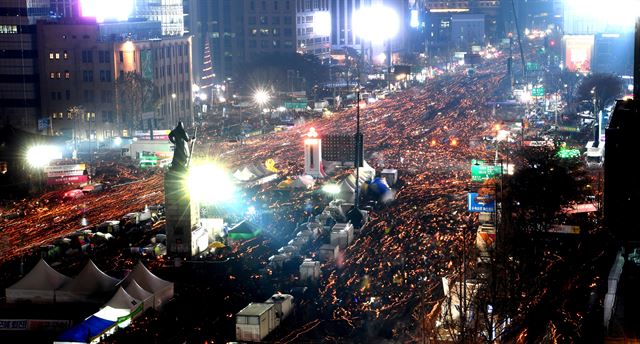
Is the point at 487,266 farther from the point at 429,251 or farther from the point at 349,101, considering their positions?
the point at 349,101

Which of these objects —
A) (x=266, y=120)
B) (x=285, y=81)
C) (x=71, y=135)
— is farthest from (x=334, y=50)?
(x=71, y=135)

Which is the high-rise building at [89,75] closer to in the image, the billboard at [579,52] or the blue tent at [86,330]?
the billboard at [579,52]

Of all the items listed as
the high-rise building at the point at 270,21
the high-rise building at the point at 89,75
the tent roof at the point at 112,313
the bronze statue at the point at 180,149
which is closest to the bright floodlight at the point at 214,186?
the bronze statue at the point at 180,149

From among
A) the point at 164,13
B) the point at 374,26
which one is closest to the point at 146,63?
the point at 164,13

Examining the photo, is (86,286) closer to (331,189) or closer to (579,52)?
(331,189)

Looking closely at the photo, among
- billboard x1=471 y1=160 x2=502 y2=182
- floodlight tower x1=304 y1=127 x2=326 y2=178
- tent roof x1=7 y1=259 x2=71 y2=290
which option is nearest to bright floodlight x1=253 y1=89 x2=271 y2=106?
floodlight tower x1=304 y1=127 x2=326 y2=178

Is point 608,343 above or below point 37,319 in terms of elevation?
above
